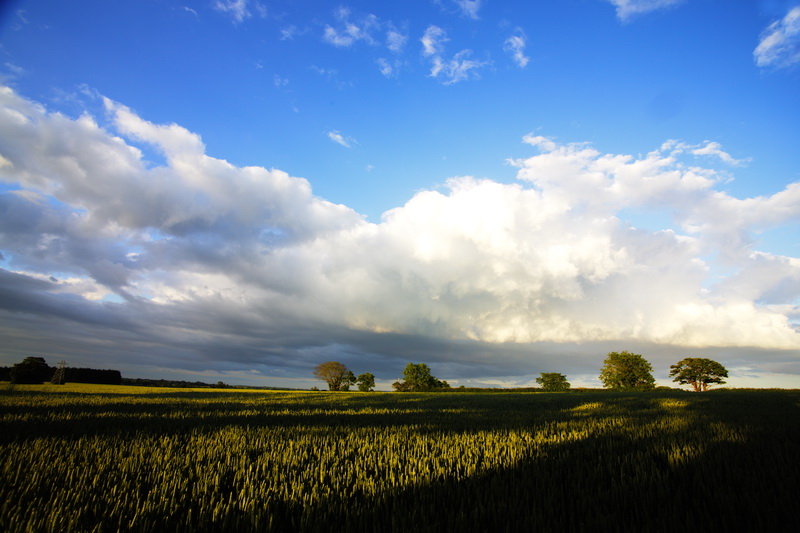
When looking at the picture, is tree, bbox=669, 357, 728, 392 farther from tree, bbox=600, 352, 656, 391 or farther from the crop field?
the crop field

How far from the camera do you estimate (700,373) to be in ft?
317

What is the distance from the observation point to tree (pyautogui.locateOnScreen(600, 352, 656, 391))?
93812mm

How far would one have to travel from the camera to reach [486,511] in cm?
321

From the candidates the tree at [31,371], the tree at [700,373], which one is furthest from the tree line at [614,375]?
the tree at [31,371]

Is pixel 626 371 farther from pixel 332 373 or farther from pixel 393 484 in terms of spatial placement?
pixel 393 484

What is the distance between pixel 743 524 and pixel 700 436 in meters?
5.61

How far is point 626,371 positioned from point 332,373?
274 feet

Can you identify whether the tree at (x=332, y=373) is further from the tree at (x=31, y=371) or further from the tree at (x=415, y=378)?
the tree at (x=31, y=371)

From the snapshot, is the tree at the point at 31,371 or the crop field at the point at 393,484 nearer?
the crop field at the point at 393,484

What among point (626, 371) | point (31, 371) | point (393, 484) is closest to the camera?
point (393, 484)

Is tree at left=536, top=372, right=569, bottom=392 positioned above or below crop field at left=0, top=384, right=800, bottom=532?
below

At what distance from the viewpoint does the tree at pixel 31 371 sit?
230ft

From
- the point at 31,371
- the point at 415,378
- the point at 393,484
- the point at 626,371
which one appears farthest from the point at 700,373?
the point at 31,371

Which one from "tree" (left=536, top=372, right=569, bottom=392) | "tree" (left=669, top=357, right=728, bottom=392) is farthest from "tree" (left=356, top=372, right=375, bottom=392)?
"tree" (left=669, top=357, right=728, bottom=392)
